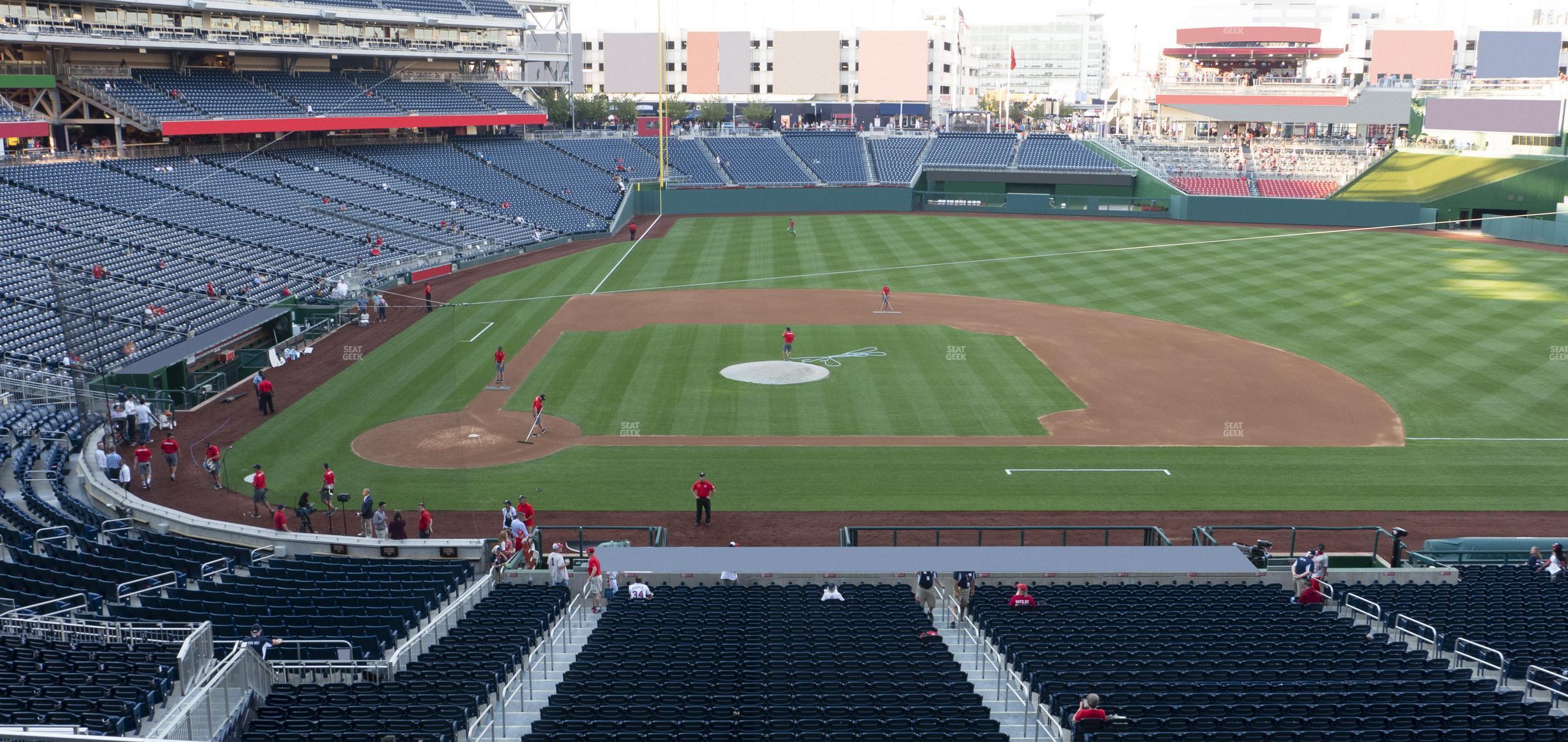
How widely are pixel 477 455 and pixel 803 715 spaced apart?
17.7m

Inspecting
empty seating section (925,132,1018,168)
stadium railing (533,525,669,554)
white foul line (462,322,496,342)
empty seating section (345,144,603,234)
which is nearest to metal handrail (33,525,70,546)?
stadium railing (533,525,669,554)

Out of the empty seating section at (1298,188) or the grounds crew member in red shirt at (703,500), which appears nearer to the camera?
the grounds crew member in red shirt at (703,500)

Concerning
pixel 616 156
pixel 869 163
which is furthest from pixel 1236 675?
pixel 869 163

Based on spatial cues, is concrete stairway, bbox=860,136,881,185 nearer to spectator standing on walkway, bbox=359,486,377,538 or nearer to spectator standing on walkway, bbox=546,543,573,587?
spectator standing on walkway, bbox=359,486,377,538

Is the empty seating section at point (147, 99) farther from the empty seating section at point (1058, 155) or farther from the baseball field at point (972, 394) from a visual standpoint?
the empty seating section at point (1058, 155)

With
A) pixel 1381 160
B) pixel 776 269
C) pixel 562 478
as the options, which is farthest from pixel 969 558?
pixel 1381 160

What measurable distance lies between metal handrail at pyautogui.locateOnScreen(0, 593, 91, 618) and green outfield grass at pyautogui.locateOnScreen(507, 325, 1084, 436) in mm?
14843

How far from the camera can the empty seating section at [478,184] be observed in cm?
6469

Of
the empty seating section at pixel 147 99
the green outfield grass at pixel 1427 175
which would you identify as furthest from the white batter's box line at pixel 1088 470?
the green outfield grass at pixel 1427 175

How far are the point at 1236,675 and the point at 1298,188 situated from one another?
232 feet

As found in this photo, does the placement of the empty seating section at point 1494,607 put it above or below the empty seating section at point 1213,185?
below

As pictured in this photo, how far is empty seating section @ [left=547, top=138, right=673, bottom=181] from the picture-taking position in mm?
76938

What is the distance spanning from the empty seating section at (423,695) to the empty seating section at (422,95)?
60415 millimetres

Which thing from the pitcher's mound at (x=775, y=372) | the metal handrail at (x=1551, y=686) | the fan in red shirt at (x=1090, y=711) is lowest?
the pitcher's mound at (x=775, y=372)
